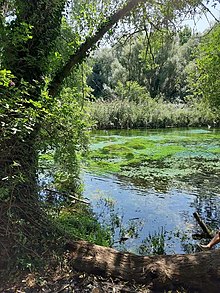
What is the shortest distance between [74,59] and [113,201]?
166 inches

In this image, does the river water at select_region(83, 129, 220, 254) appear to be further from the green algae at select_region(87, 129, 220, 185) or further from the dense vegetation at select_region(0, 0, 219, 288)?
the dense vegetation at select_region(0, 0, 219, 288)

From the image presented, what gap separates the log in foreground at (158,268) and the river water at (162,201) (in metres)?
1.93

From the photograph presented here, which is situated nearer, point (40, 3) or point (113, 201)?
point (40, 3)

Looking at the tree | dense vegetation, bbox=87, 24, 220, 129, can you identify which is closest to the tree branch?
dense vegetation, bbox=87, 24, 220, 129

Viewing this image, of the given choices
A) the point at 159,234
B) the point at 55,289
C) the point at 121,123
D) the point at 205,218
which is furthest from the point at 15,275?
the point at 121,123

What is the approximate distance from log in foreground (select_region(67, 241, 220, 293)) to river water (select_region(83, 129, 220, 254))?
1.93 metres

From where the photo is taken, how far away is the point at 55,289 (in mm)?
2965

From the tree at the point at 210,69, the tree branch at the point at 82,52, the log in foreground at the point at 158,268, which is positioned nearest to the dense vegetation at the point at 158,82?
the tree at the point at 210,69

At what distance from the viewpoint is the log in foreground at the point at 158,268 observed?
9.89ft

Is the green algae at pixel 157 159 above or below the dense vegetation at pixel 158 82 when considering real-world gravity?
below

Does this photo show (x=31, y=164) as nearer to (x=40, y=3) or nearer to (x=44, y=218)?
(x=44, y=218)

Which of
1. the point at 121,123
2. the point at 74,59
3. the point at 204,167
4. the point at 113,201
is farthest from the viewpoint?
the point at 121,123

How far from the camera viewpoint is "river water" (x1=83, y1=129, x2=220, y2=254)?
577cm

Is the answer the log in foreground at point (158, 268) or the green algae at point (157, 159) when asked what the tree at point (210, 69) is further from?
the log in foreground at point (158, 268)
